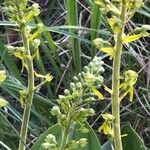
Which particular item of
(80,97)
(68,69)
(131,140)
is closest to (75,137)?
(131,140)

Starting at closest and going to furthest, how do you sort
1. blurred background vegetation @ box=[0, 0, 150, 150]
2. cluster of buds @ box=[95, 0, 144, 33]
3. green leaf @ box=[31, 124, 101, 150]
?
cluster of buds @ box=[95, 0, 144, 33] → green leaf @ box=[31, 124, 101, 150] → blurred background vegetation @ box=[0, 0, 150, 150]

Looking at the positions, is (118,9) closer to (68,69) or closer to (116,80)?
(116,80)

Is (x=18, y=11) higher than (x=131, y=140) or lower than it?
higher

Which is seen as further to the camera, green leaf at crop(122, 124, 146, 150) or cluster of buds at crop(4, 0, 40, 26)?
green leaf at crop(122, 124, 146, 150)

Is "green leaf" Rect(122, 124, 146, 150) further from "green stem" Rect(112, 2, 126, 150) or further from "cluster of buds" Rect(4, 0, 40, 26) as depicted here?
"cluster of buds" Rect(4, 0, 40, 26)

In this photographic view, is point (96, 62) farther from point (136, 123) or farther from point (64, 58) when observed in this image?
point (64, 58)

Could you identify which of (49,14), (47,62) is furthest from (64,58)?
(49,14)

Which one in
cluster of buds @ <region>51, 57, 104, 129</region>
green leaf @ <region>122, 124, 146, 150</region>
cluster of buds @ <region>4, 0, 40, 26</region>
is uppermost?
cluster of buds @ <region>4, 0, 40, 26</region>

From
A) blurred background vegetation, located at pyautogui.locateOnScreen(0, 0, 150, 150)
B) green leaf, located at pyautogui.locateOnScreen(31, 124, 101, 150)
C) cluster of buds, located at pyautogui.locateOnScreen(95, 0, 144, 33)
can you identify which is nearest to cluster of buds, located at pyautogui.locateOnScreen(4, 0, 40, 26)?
cluster of buds, located at pyautogui.locateOnScreen(95, 0, 144, 33)

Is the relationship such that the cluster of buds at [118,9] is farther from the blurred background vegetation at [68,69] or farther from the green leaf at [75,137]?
the blurred background vegetation at [68,69]
